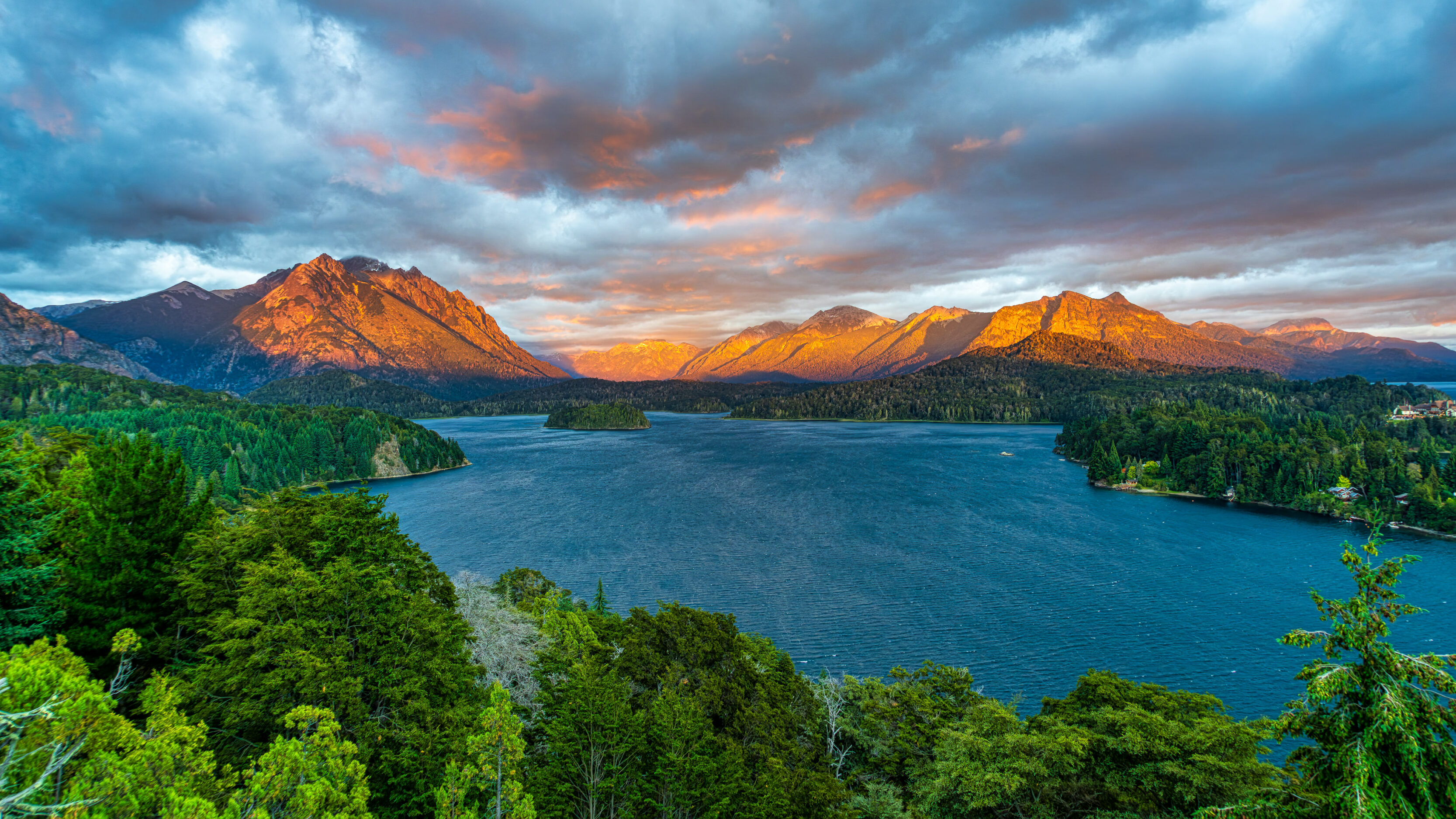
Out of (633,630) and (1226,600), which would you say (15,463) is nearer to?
(633,630)

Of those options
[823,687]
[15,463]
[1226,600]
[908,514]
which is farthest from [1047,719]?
[908,514]

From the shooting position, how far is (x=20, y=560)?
2119cm

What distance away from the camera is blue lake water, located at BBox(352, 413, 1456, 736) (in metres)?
49.1

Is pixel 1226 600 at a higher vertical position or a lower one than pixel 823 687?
lower

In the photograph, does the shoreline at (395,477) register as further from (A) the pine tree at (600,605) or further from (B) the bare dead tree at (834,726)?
(B) the bare dead tree at (834,726)

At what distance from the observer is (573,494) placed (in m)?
125

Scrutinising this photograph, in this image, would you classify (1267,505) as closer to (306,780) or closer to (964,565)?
(964,565)

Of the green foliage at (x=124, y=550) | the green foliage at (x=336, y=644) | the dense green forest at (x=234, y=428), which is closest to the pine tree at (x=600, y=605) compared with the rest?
the green foliage at (x=336, y=644)

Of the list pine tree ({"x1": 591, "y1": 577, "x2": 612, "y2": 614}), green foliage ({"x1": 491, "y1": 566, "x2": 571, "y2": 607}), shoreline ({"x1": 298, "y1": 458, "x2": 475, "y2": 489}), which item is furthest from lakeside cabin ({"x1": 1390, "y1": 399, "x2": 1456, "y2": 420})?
shoreline ({"x1": 298, "y1": 458, "x2": 475, "y2": 489})

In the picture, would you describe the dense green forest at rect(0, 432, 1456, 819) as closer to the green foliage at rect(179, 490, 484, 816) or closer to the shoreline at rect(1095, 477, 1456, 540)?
the green foliage at rect(179, 490, 484, 816)

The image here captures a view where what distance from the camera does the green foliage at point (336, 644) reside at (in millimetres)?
19000

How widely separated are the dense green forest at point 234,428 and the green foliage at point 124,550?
93.8 m

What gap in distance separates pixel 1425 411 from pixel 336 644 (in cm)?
27960

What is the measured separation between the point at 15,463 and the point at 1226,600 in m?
93.6
